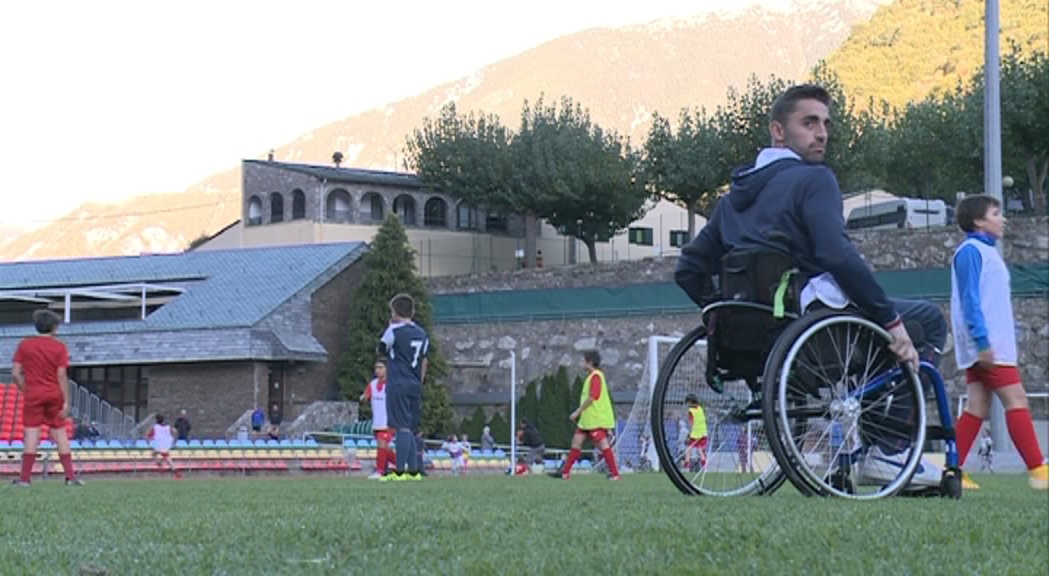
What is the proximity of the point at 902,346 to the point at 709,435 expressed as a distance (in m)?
1.40

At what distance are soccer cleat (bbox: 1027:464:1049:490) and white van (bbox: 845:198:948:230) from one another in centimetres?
4363

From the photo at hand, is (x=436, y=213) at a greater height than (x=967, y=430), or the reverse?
(x=436, y=213)

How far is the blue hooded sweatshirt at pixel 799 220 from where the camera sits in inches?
286

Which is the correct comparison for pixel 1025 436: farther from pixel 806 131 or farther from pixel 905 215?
pixel 905 215

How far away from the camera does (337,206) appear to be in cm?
7138

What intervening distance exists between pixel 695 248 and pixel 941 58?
15526 centimetres

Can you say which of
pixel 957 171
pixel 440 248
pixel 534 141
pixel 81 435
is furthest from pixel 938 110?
pixel 81 435

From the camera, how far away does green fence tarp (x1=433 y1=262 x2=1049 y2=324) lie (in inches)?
1774

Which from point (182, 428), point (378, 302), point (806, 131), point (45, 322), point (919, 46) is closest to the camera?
point (806, 131)

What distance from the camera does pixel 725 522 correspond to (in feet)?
18.0

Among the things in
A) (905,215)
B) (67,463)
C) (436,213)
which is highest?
(436,213)

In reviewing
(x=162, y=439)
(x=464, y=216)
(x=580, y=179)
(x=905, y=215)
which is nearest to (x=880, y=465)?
(x=162, y=439)

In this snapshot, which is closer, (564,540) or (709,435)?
(564,540)

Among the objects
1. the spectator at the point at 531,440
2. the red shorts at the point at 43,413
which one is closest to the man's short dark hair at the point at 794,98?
the red shorts at the point at 43,413
